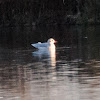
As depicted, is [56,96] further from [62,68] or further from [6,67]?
[6,67]

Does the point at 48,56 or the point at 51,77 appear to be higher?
the point at 48,56

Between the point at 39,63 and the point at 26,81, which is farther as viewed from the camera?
the point at 39,63

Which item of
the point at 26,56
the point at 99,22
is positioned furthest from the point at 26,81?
the point at 99,22

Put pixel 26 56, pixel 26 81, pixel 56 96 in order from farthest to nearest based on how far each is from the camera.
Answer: pixel 26 56, pixel 26 81, pixel 56 96

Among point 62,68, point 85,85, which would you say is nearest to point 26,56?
point 62,68

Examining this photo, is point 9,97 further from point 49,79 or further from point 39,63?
point 39,63

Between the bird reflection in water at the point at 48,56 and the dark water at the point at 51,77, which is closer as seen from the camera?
the dark water at the point at 51,77

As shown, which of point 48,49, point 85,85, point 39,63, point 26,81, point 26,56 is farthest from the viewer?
point 48,49

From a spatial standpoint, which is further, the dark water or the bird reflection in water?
the bird reflection in water

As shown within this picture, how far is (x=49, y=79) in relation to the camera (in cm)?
1332

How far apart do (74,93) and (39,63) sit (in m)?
6.17

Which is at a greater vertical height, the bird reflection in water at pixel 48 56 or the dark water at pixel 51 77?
the bird reflection in water at pixel 48 56

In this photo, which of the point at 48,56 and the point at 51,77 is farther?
the point at 48,56

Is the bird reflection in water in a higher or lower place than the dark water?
higher
